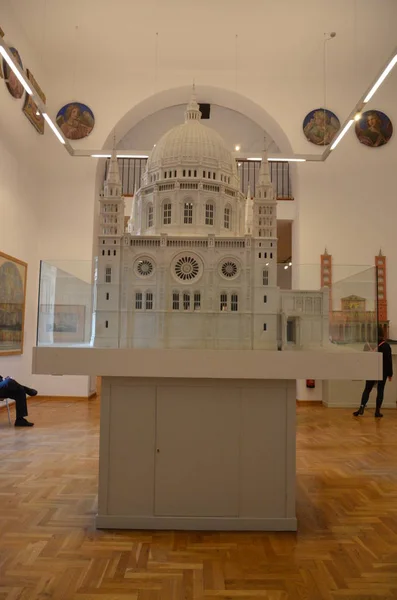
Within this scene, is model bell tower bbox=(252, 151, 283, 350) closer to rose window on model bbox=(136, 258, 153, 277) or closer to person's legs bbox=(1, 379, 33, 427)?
rose window on model bbox=(136, 258, 153, 277)

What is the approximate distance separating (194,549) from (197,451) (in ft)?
4.46

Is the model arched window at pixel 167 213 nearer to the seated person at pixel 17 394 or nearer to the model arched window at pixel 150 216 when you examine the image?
the model arched window at pixel 150 216

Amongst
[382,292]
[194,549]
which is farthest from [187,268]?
[382,292]

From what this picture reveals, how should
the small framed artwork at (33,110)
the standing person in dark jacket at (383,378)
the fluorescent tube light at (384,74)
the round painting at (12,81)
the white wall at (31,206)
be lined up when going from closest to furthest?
1. the fluorescent tube light at (384,74)
2. the round painting at (12,81)
3. the standing person in dark jacket at (383,378)
4. the white wall at (31,206)
5. the small framed artwork at (33,110)

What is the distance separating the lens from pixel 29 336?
19453 mm

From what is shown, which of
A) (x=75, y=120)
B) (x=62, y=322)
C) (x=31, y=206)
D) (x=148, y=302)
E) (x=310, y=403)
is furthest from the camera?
(x=75, y=120)

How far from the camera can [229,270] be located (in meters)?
8.35

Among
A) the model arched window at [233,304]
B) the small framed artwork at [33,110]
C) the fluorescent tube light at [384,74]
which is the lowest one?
the model arched window at [233,304]

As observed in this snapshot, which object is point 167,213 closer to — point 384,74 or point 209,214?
point 209,214

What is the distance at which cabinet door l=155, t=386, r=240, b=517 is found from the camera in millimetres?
7289

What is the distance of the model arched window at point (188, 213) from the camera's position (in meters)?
9.85

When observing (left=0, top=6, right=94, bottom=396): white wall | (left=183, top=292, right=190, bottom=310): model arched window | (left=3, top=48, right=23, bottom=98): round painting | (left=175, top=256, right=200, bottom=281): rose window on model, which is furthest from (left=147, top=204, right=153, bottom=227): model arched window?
(left=3, top=48, right=23, bottom=98): round painting

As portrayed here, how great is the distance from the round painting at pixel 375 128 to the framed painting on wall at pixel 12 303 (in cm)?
1522

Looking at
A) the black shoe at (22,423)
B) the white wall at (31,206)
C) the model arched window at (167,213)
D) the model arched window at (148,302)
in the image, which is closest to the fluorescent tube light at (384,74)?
the model arched window at (167,213)
